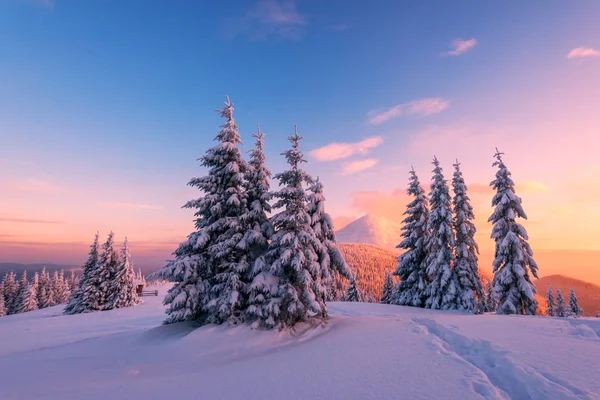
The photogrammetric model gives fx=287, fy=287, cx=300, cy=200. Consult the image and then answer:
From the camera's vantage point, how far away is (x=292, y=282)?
14688 millimetres

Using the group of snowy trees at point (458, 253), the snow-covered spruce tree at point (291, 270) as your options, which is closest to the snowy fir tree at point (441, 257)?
the group of snowy trees at point (458, 253)

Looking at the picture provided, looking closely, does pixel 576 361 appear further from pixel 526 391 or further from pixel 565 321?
pixel 565 321

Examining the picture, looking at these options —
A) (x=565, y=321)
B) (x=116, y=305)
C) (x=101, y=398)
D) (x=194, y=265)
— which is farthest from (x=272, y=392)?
(x=116, y=305)

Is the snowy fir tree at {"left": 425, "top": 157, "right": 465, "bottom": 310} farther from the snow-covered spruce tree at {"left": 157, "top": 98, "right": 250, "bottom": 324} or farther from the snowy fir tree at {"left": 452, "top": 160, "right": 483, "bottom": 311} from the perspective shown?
the snow-covered spruce tree at {"left": 157, "top": 98, "right": 250, "bottom": 324}

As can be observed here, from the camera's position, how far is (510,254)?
903 inches

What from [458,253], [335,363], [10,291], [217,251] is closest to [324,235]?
[217,251]

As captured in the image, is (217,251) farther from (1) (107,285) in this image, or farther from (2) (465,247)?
(1) (107,285)

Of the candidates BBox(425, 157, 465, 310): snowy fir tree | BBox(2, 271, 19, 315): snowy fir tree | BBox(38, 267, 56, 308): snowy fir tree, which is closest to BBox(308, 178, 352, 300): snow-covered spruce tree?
BBox(425, 157, 465, 310): snowy fir tree

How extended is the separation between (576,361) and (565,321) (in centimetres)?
655

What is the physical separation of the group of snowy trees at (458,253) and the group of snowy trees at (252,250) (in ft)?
48.1

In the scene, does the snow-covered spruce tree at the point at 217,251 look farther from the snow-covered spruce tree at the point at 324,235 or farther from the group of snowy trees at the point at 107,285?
the group of snowy trees at the point at 107,285

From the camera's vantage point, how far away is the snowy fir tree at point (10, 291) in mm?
65312

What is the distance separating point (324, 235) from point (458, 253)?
16619 mm

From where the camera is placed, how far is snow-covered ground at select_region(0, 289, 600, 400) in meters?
7.18
